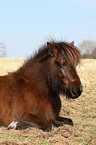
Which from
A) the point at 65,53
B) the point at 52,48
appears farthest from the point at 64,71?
the point at 52,48

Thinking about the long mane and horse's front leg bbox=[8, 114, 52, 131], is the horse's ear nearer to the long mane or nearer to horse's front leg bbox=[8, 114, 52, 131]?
the long mane

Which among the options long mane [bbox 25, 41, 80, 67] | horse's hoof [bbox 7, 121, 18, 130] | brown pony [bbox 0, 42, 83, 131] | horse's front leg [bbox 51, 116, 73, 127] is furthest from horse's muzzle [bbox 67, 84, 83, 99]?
horse's hoof [bbox 7, 121, 18, 130]

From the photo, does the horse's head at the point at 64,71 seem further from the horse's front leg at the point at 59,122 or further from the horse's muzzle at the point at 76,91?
the horse's front leg at the point at 59,122

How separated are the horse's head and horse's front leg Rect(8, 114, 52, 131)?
2.34 feet

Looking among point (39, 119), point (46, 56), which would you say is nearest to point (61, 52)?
point (46, 56)

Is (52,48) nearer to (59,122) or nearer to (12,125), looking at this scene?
(59,122)

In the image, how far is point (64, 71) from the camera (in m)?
4.05

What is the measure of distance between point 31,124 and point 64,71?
1223mm

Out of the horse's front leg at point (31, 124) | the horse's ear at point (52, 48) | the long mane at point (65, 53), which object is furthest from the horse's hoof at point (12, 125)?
the horse's ear at point (52, 48)

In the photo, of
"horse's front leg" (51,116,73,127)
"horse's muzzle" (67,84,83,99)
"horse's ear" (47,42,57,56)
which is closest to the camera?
"horse's muzzle" (67,84,83,99)

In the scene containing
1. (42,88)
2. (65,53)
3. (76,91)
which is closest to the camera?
(76,91)

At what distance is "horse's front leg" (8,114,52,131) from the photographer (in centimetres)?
405

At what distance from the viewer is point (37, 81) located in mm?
4441

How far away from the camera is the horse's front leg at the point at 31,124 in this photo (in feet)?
13.3
